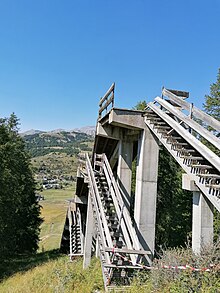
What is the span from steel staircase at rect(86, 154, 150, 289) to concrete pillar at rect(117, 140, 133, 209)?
1.98 ft

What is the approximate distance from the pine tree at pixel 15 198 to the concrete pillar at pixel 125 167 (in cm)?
979

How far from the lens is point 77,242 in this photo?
54.7 ft

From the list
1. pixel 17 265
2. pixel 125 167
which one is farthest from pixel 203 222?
pixel 17 265

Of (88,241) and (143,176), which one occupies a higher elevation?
(143,176)

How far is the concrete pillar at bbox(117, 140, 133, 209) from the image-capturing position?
11078 millimetres

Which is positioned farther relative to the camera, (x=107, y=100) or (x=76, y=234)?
(x=76, y=234)

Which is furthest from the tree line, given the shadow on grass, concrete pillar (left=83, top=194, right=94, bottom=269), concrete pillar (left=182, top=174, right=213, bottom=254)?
concrete pillar (left=182, top=174, right=213, bottom=254)

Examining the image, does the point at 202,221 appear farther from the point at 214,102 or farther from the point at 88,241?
the point at 214,102

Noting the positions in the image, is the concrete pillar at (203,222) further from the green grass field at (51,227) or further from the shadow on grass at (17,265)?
the green grass field at (51,227)

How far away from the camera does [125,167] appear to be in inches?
438

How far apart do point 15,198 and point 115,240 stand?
45.2 feet

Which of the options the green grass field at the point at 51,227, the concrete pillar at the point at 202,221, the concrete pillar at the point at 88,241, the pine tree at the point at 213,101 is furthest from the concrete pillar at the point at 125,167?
the green grass field at the point at 51,227

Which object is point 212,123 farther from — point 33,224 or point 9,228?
point 33,224

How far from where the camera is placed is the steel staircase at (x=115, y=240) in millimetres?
6531
